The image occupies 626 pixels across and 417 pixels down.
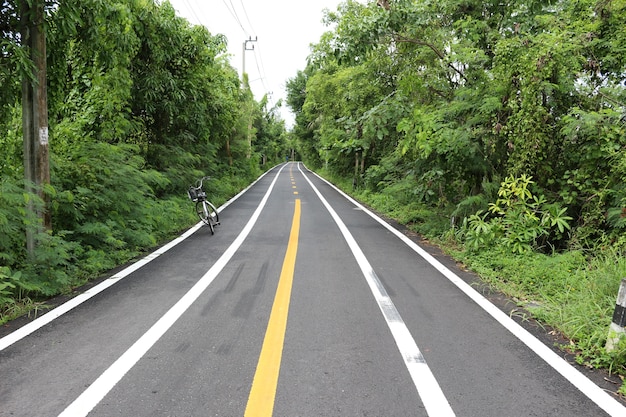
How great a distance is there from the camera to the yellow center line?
2.77m

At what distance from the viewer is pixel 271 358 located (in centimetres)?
343

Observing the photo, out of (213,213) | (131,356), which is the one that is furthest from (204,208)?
(131,356)

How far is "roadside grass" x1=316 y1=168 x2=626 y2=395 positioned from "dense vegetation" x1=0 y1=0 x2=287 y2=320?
582 centimetres

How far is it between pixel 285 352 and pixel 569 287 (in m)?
3.81

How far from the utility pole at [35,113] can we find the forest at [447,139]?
6cm

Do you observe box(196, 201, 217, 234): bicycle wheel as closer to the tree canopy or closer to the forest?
the forest

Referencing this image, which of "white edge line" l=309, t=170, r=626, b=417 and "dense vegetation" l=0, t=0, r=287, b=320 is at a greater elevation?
"dense vegetation" l=0, t=0, r=287, b=320

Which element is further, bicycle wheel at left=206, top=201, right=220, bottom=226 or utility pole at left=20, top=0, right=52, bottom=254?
bicycle wheel at left=206, top=201, right=220, bottom=226

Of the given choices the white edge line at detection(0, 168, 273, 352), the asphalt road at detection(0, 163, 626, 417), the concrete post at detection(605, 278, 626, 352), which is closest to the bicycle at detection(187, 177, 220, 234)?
the white edge line at detection(0, 168, 273, 352)

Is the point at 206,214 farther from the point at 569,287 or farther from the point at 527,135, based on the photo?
the point at 569,287

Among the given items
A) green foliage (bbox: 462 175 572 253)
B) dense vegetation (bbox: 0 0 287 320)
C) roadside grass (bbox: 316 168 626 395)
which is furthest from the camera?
green foliage (bbox: 462 175 572 253)

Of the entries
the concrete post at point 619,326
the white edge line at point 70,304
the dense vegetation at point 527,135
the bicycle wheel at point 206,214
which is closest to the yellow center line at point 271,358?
the white edge line at point 70,304

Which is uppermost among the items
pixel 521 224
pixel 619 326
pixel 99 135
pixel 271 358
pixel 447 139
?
pixel 447 139

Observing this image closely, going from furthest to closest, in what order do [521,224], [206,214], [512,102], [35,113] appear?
[206,214] → [512,102] → [521,224] → [35,113]
